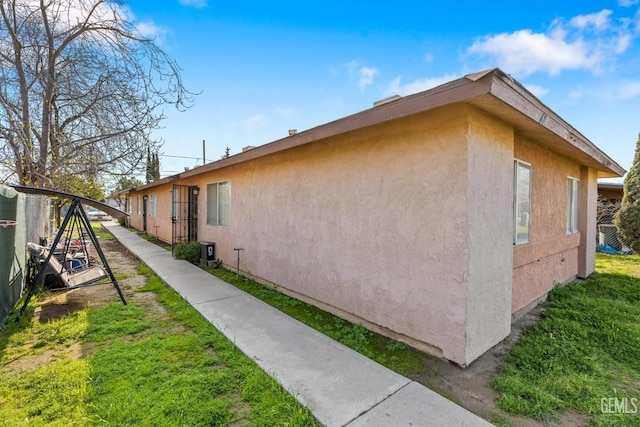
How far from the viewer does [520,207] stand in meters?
4.11

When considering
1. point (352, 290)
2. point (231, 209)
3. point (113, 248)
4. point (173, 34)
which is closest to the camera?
point (352, 290)

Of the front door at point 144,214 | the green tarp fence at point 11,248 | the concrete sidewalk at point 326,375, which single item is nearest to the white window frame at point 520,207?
the concrete sidewalk at point 326,375

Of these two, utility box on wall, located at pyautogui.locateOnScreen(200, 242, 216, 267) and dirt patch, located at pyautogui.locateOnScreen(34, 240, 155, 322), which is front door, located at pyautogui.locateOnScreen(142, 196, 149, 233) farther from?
utility box on wall, located at pyautogui.locateOnScreen(200, 242, 216, 267)

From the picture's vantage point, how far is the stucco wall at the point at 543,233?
425cm

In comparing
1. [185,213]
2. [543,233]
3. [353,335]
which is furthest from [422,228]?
[185,213]

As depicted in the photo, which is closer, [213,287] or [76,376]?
[76,376]

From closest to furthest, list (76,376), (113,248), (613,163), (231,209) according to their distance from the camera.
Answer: (76,376)
(613,163)
(231,209)
(113,248)

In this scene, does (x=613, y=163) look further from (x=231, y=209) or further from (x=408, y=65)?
(x=231, y=209)

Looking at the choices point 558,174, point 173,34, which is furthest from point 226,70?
point 558,174

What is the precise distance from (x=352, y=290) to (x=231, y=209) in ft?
14.3

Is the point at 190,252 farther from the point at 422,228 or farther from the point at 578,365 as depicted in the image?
the point at 578,365

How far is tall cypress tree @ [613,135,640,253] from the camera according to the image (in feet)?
31.0

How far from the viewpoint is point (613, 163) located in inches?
242

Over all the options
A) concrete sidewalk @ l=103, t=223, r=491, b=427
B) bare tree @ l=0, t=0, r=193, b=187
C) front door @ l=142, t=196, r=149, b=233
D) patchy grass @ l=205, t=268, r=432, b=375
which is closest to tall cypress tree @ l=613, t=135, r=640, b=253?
patchy grass @ l=205, t=268, r=432, b=375
